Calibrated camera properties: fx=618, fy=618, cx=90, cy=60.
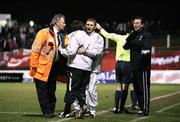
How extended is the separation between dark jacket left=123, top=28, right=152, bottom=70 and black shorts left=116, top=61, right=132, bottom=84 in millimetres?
1227

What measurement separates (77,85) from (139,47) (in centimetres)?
185

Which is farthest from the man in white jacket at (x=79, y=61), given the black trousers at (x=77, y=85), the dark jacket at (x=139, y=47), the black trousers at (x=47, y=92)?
the dark jacket at (x=139, y=47)

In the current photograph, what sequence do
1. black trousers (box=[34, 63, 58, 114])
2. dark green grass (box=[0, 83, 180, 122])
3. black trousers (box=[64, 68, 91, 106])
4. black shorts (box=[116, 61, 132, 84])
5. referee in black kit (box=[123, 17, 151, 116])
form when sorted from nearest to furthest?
dark green grass (box=[0, 83, 180, 122])
black trousers (box=[64, 68, 91, 106])
black trousers (box=[34, 63, 58, 114])
referee in black kit (box=[123, 17, 151, 116])
black shorts (box=[116, 61, 132, 84])

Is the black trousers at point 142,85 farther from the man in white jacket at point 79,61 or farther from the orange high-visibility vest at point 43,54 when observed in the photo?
the orange high-visibility vest at point 43,54

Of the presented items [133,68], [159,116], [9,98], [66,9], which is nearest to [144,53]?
[133,68]

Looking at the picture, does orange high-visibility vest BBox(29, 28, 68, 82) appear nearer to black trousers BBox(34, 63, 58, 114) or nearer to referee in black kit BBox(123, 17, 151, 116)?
black trousers BBox(34, 63, 58, 114)

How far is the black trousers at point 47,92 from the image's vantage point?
43.9ft

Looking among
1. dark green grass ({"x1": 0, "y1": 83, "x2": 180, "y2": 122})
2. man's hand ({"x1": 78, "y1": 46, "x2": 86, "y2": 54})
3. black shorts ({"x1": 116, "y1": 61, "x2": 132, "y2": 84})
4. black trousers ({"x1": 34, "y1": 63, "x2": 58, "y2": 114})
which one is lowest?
dark green grass ({"x1": 0, "y1": 83, "x2": 180, "y2": 122})

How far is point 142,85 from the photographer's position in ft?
46.1

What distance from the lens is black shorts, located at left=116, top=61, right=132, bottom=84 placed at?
15367 millimetres

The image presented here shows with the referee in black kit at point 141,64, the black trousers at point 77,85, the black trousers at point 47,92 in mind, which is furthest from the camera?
the referee in black kit at point 141,64

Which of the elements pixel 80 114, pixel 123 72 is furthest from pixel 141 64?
pixel 80 114

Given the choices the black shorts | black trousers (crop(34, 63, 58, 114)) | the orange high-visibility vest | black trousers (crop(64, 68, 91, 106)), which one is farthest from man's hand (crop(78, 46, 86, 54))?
the black shorts

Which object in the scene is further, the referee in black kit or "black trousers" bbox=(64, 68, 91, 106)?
the referee in black kit
